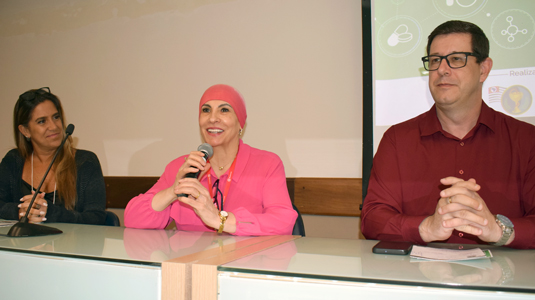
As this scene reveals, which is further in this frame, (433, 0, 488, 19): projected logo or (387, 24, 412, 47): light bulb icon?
(387, 24, 412, 47): light bulb icon

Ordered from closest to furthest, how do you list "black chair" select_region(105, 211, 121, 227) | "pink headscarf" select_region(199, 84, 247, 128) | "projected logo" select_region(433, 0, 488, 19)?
1. "pink headscarf" select_region(199, 84, 247, 128)
2. "black chair" select_region(105, 211, 121, 227)
3. "projected logo" select_region(433, 0, 488, 19)

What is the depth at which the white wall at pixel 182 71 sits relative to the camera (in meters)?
2.41

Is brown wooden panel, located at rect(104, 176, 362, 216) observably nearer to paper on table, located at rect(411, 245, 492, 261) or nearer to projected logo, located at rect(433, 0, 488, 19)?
projected logo, located at rect(433, 0, 488, 19)

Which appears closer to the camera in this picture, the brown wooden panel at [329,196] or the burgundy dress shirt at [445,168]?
the burgundy dress shirt at [445,168]

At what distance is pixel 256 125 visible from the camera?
2592mm

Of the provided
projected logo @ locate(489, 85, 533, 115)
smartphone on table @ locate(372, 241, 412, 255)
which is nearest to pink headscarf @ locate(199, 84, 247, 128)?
smartphone on table @ locate(372, 241, 412, 255)

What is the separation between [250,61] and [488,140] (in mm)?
1575

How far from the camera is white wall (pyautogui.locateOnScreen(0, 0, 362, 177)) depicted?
241 cm

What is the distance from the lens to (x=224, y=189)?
1.72 m

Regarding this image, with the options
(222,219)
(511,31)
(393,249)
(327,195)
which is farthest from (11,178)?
(511,31)

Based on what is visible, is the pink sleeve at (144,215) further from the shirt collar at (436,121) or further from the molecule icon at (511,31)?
the molecule icon at (511,31)

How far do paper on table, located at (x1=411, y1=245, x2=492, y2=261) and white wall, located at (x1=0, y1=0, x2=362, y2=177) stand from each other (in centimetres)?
143

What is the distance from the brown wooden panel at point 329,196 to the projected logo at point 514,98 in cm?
84

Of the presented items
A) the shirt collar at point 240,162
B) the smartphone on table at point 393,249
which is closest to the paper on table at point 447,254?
the smartphone on table at point 393,249
